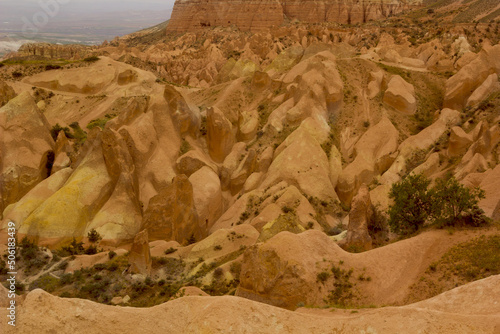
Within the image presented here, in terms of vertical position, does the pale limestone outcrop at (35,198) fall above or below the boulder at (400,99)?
below

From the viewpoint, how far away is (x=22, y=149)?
38.2 metres

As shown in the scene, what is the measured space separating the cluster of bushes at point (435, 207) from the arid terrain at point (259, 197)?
0.34 feet

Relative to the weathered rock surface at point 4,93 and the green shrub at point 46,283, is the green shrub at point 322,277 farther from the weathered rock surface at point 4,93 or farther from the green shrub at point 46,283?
the weathered rock surface at point 4,93

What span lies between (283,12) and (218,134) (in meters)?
114

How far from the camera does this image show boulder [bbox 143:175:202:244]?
101 feet

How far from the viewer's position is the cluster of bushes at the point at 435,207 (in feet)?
65.5

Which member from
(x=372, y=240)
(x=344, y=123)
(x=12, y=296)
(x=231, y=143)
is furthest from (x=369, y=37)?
(x=12, y=296)

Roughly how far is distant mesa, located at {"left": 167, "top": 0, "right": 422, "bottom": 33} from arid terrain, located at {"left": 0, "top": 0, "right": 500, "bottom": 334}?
69.9 meters

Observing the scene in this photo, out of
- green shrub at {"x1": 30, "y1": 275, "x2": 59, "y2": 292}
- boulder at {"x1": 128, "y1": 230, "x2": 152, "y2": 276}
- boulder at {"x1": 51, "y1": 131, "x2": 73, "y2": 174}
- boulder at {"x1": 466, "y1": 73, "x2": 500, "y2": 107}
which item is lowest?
green shrub at {"x1": 30, "y1": 275, "x2": 59, "y2": 292}

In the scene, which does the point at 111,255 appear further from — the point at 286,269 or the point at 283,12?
the point at 283,12

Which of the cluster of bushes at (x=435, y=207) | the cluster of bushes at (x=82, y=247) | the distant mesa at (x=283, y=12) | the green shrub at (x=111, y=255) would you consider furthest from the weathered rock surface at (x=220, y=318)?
the distant mesa at (x=283, y=12)

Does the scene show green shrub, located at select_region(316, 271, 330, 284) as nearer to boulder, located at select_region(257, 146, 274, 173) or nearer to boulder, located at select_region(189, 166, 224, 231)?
boulder, located at select_region(189, 166, 224, 231)

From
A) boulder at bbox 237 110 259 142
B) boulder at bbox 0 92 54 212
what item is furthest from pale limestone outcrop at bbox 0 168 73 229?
boulder at bbox 237 110 259 142

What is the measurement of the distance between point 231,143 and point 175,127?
6190 millimetres
